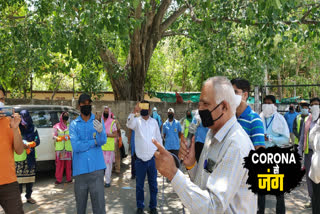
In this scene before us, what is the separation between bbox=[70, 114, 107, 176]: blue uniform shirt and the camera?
13.9 ft

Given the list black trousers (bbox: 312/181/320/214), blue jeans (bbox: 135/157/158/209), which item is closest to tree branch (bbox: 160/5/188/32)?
blue jeans (bbox: 135/157/158/209)

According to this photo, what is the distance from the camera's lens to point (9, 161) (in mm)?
3500

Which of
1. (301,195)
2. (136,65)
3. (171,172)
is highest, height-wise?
(136,65)

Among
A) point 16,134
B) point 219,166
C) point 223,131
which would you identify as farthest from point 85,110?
point 219,166

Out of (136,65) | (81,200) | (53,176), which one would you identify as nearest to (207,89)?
(81,200)

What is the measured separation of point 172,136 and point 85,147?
12.7 ft

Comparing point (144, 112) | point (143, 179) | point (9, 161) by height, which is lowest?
point (143, 179)

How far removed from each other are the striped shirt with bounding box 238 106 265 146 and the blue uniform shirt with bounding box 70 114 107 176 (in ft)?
6.52

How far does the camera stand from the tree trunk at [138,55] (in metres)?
11.1

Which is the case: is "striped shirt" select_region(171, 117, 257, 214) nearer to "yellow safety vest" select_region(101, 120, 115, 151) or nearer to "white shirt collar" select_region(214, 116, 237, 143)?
"white shirt collar" select_region(214, 116, 237, 143)

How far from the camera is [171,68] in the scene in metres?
30.6

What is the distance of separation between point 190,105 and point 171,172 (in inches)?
459

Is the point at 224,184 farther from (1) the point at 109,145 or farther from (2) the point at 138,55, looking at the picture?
(2) the point at 138,55

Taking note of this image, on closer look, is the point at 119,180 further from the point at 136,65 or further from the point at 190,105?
the point at 190,105
